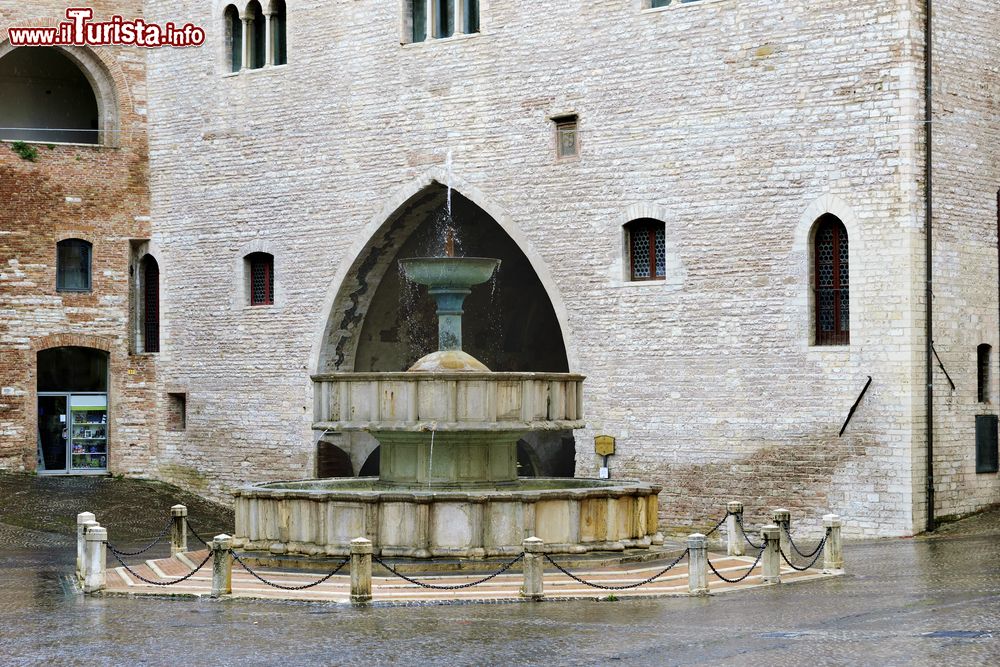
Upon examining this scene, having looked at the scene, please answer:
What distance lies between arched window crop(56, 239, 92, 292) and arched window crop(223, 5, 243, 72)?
4.05m

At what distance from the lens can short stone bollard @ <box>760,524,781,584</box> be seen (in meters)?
15.4

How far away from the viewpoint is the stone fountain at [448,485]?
52.9 feet

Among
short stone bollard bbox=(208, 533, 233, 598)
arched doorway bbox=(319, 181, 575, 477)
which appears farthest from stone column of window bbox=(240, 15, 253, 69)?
short stone bollard bbox=(208, 533, 233, 598)

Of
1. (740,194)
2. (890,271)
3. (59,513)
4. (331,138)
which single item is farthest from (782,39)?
(59,513)

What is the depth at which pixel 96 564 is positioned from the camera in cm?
1579

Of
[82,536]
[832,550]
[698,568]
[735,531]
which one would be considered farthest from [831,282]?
[82,536]

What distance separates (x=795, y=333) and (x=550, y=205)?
4353 millimetres

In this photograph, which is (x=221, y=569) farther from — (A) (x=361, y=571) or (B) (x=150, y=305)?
(B) (x=150, y=305)

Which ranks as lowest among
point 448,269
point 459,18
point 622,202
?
point 448,269

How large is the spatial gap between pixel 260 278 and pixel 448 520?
1179 centimetres

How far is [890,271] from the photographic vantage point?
65.8ft

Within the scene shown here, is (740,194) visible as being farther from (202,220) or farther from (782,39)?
(202,220)

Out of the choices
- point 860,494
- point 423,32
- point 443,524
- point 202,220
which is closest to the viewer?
point 443,524

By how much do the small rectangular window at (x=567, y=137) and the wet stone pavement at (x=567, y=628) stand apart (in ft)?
27.2
